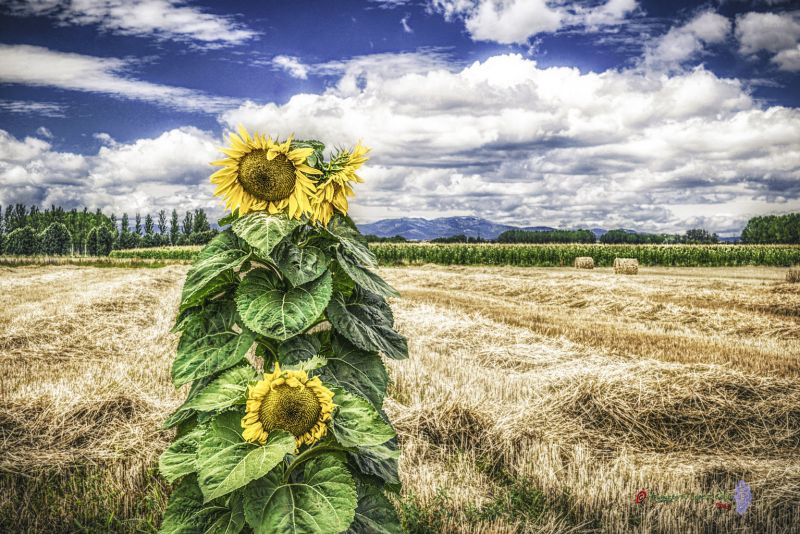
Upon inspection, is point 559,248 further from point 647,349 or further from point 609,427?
point 609,427

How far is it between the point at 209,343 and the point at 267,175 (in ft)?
2.24

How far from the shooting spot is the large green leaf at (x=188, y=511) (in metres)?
2.13

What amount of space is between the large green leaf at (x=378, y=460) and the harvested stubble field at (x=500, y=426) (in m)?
1.68

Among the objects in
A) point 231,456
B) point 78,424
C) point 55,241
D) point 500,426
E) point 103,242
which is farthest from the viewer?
point 103,242

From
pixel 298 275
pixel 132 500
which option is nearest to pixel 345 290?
pixel 298 275

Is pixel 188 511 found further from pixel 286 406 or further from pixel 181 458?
pixel 286 406

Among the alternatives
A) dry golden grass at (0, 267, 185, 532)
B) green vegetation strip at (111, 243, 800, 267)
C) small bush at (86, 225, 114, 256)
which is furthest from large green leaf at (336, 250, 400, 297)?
small bush at (86, 225, 114, 256)

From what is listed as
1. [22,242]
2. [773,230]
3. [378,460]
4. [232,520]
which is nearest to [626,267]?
[378,460]

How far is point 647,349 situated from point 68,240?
90266 millimetres

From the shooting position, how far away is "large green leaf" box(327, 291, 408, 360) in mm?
2191

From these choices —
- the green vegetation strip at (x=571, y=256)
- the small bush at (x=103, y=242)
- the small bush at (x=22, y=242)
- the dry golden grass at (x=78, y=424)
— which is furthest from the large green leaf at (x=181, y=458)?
the small bush at (x=103, y=242)

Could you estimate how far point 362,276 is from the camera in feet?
7.28

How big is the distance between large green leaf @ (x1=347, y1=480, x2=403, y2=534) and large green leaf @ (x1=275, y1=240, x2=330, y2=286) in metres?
0.88

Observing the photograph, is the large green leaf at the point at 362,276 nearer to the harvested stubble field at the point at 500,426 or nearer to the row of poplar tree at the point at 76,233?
the harvested stubble field at the point at 500,426
